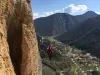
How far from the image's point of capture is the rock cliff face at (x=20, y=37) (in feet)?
43.2

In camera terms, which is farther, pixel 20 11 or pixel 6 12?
pixel 20 11

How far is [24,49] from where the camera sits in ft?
45.1

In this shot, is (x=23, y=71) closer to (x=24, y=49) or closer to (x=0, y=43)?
(x=24, y=49)

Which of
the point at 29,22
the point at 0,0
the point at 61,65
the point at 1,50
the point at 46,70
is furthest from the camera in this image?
the point at 61,65

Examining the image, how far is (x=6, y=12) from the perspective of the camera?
12.6m

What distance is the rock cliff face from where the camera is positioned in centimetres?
1317

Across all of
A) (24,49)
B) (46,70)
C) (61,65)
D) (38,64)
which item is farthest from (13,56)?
(61,65)

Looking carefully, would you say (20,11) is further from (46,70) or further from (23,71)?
(46,70)

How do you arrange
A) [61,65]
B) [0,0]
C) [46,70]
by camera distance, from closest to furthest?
[0,0] < [46,70] < [61,65]

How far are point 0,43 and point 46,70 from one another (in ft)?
110

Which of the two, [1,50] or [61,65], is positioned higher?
[1,50]

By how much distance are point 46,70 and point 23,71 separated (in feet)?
101

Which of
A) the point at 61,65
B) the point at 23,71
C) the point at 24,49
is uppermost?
the point at 24,49

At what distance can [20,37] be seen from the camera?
13.9 meters
